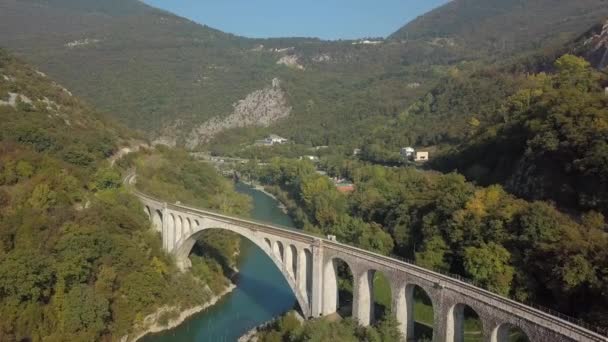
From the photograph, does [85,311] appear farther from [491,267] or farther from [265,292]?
[491,267]

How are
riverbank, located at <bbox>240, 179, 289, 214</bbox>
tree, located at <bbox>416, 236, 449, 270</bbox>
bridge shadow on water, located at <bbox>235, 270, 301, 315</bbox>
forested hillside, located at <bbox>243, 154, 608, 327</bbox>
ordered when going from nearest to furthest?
forested hillside, located at <bbox>243, 154, 608, 327</bbox>, tree, located at <bbox>416, 236, 449, 270</bbox>, bridge shadow on water, located at <bbox>235, 270, 301, 315</bbox>, riverbank, located at <bbox>240, 179, 289, 214</bbox>

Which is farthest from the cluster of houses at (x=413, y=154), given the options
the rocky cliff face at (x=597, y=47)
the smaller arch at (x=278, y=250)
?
the smaller arch at (x=278, y=250)

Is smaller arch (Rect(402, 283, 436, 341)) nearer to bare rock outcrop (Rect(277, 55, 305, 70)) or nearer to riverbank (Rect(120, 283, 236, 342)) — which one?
riverbank (Rect(120, 283, 236, 342))

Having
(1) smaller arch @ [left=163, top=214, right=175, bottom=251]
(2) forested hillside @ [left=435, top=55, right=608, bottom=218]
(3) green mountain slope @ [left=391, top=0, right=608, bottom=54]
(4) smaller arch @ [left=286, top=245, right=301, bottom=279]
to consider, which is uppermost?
(3) green mountain slope @ [left=391, top=0, right=608, bottom=54]

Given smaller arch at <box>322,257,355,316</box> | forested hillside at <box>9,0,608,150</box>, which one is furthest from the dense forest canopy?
forested hillside at <box>9,0,608,150</box>

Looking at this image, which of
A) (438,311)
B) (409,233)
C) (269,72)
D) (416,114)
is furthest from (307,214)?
(269,72)

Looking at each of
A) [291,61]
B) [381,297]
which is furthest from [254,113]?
[381,297]

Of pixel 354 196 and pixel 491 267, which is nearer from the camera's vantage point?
pixel 491 267
